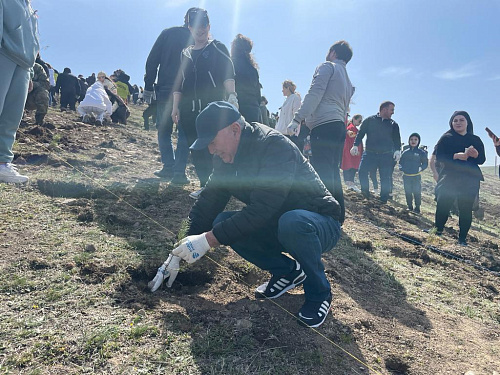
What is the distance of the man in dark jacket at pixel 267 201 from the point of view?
6.64 feet

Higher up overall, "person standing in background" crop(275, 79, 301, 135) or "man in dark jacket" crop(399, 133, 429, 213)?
"person standing in background" crop(275, 79, 301, 135)

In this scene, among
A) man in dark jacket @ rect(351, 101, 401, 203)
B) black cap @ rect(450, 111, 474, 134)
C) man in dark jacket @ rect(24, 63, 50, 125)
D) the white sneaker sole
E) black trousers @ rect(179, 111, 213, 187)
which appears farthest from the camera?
man in dark jacket @ rect(351, 101, 401, 203)

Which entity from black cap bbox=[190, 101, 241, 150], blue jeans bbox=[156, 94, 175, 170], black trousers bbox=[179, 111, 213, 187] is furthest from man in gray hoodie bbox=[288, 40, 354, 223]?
black cap bbox=[190, 101, 241, 150]

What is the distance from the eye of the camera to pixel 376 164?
702 cm

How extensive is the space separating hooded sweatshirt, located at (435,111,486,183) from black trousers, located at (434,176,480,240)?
0.06 m

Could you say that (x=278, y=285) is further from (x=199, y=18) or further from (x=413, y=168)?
(x=413, y=168)

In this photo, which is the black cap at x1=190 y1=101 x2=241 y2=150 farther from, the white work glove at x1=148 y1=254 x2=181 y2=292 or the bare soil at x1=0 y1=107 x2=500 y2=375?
the bare soil at x1=0 y1=107 x2=500 y2=375

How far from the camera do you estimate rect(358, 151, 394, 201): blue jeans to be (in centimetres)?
693

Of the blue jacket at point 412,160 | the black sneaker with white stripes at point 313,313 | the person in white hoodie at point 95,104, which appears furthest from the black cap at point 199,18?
the blue jacket at point 412,160

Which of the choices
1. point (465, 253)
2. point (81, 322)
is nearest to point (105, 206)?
point (81, 322)

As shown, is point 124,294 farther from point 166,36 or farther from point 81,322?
point 166,36

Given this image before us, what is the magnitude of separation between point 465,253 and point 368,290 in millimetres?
2178

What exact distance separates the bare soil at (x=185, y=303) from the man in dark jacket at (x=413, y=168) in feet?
11.0

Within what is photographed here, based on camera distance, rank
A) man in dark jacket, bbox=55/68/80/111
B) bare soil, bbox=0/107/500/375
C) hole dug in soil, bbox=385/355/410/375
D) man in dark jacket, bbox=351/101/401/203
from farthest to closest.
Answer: man in dark jacket, bbox=55/68/80/111 → man in dark jacket, bbox=351/101/401/203 → hole dug in soil, bbox=385/355/410/375 → bare soil, bbox=0/107/500/375
